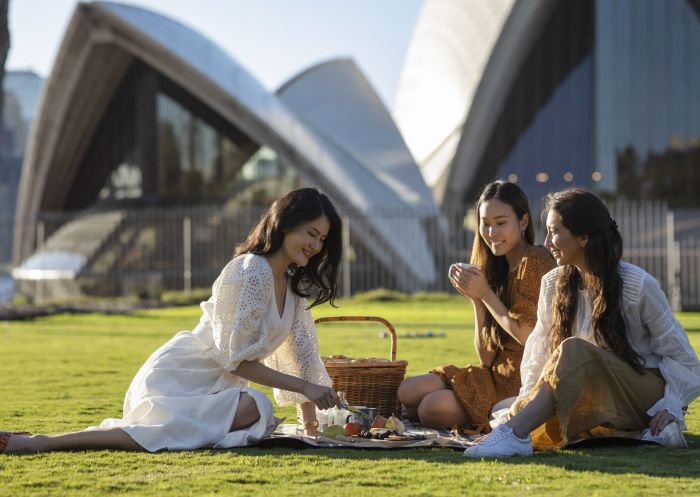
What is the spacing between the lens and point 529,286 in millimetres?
4578

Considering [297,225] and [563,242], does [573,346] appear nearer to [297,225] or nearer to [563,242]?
[563,242]

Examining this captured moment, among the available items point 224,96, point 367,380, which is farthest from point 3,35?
point 367,380

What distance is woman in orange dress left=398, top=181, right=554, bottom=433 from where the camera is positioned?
4547 mm

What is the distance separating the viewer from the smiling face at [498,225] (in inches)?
179

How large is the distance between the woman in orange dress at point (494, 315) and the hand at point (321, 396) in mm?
801

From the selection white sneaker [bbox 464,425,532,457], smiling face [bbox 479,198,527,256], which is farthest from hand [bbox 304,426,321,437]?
smiling face [bbox 479,198,527,256]

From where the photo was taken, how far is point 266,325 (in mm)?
4121

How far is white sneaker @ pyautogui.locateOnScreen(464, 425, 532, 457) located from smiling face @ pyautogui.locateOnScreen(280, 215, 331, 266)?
3.18ft

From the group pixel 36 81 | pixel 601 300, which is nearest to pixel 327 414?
pixel 601 300

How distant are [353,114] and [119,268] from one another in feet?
20.6

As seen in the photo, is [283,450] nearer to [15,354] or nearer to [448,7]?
[15,354]

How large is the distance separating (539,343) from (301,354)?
0.97 m

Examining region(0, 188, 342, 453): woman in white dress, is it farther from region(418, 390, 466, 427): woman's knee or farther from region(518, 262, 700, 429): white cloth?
region(518, 262, 700, 429): white cloth

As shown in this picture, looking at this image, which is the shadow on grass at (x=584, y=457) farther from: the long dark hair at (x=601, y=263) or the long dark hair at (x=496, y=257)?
the long dark hair at (x=496, y=257)
